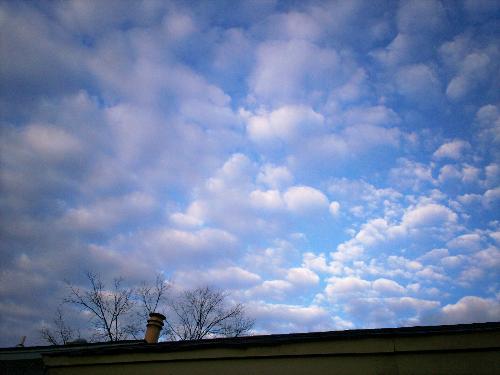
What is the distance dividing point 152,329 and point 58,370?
510 centimetres

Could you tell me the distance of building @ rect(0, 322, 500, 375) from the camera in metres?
3.88

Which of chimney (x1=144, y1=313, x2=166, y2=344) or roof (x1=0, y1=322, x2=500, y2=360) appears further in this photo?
chimney (x1=144, y1=313, x2=166, y2=344)

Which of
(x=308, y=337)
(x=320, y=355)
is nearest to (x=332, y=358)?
(x=320, y=355)

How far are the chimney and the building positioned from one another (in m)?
4.89

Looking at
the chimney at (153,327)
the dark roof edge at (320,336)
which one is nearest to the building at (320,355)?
the dark roof edge at (320,336)

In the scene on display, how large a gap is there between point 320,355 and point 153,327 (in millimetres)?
8558

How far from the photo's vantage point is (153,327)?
11203 mm

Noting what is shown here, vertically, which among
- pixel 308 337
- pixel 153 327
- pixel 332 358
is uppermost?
pixel 153 327

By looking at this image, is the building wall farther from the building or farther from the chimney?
the chimney

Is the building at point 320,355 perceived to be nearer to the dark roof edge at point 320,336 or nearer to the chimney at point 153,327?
the dark roof edge at point 320,336

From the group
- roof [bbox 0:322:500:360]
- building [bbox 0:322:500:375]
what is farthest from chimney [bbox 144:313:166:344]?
roof [bbox 0:322:500:360]

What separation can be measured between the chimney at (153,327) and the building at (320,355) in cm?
489

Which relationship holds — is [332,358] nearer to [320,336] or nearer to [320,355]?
[320,355]

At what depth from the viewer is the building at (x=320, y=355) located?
3.88 metres
